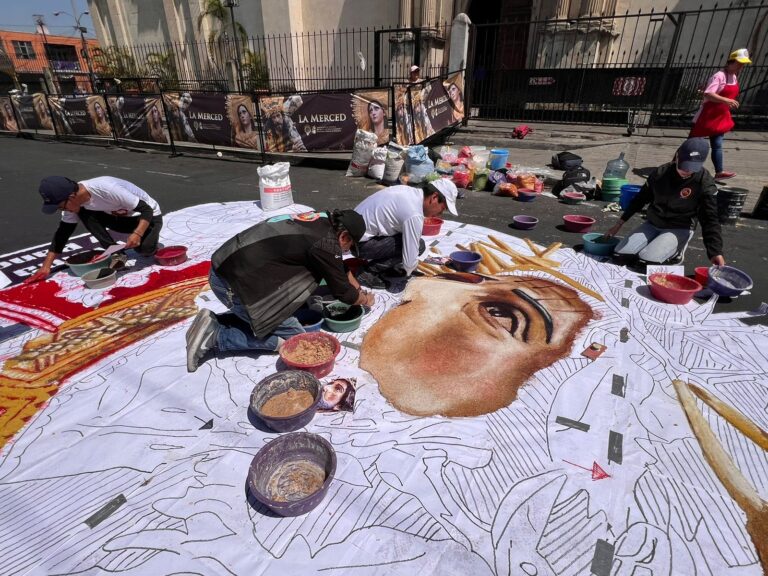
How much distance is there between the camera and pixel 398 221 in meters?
4.06

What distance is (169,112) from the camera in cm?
1155

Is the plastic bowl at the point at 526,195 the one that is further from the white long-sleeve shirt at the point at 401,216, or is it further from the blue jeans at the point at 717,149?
the white long-sleeve shirt at the point at 401,216

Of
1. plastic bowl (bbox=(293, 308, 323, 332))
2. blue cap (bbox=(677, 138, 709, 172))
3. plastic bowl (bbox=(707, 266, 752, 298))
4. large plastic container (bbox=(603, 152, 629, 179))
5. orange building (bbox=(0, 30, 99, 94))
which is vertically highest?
orange building (bbox=(0, 30, 99, 94))

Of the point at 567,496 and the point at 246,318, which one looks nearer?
the point at 567,496

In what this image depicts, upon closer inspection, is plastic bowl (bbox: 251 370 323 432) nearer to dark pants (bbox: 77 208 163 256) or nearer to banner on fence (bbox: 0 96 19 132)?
dark pants (bbox: 77 208 163 256)

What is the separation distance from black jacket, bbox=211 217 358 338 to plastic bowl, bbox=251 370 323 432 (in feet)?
1.42

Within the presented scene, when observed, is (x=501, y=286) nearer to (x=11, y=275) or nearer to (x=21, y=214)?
(x=11, y=275)

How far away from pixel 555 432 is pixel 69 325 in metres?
4.23

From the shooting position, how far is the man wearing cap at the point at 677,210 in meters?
4.00

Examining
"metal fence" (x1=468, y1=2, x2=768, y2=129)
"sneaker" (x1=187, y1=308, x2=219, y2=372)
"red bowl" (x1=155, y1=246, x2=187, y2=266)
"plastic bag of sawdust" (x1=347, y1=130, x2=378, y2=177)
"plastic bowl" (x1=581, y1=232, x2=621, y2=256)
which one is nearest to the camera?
"sneaker" (x1=187, y1=308, x2=219, y2=372)

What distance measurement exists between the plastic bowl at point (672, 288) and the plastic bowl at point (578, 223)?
171 cm

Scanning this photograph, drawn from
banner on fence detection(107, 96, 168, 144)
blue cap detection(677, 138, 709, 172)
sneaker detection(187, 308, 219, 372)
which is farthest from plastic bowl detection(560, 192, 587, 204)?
banner on fence detection(107, 96, 168, 144)

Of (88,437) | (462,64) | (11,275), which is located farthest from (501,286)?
(462,64)

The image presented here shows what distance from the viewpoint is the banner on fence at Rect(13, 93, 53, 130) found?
634 inches
